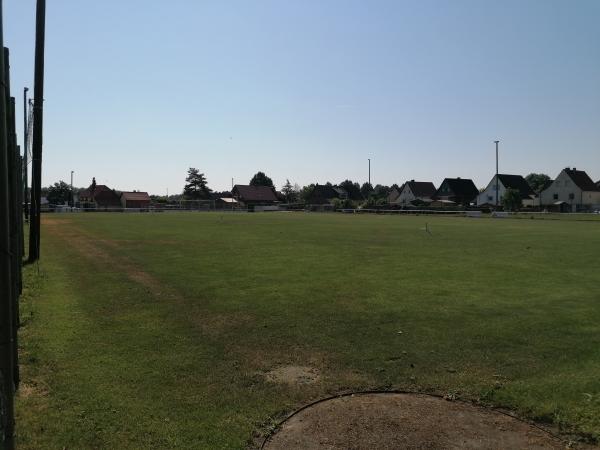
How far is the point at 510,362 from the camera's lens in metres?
6.27

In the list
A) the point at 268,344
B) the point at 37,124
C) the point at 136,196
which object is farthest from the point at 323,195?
the point at 268,344

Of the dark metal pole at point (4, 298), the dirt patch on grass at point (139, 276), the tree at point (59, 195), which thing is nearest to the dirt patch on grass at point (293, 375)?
the dirt patch on grass at point (139, 276)

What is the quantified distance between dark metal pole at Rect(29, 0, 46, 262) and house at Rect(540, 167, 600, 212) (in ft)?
306

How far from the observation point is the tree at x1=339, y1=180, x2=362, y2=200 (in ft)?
503

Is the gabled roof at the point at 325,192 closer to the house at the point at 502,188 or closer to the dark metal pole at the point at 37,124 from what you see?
Answer: the house at the point at 502,188

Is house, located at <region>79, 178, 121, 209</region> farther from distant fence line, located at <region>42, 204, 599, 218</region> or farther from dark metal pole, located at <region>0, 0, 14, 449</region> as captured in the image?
dark metal pole, located at <region>0, 0, 14, 449</region>

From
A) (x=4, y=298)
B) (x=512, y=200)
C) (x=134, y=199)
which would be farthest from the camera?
(x=134, y=199)

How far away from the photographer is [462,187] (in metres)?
111

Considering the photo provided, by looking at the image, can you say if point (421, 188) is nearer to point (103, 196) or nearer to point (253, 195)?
point (253, 195)

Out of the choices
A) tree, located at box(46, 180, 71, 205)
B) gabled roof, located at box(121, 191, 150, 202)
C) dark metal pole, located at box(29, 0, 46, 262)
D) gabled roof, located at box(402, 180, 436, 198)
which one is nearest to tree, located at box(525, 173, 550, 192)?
gabled roof, located at box(402, 180, 436, 198)

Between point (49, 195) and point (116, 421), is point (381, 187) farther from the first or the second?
point (116, 421)

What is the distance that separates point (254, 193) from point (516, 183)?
2293 inches

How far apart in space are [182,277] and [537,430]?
9564 mm

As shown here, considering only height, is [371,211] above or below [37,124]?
below
